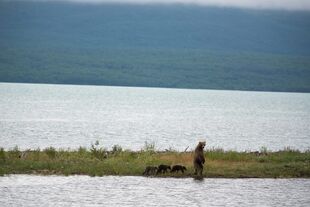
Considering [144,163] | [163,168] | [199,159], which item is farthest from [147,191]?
[144,163]

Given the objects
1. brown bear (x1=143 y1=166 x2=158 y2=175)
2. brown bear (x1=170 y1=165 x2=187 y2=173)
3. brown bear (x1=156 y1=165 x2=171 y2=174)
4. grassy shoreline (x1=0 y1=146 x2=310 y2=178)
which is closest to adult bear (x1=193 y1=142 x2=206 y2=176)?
grassy shoreline (x1=0 y1=146 x2=310 y2=178)

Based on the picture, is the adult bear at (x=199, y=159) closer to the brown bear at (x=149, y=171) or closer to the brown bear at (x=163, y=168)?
the brown bear at (x=163, y=168)

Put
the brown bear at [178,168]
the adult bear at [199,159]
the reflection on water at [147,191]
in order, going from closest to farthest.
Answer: the reflection on water at [147,191] < the adult bear at [199,159] < the brown bear at [178,168]

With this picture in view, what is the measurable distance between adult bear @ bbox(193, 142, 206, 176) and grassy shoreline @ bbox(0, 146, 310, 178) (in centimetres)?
35

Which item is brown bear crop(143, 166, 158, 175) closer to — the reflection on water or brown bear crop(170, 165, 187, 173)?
the reflection on water

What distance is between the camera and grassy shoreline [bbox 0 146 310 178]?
3347cm

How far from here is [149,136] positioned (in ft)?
228

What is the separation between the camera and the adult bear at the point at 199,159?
106 ft

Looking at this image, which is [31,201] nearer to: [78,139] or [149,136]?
[78,139]

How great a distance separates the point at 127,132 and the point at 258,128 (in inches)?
913

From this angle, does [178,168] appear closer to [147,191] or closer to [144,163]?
[144,163]

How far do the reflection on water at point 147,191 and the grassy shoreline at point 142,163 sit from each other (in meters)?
0.95

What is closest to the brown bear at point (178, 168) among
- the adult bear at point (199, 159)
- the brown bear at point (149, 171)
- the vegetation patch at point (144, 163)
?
the vegetation patch at point (144, 163)

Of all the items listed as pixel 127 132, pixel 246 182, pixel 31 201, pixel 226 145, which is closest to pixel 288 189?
pixel 246 182
